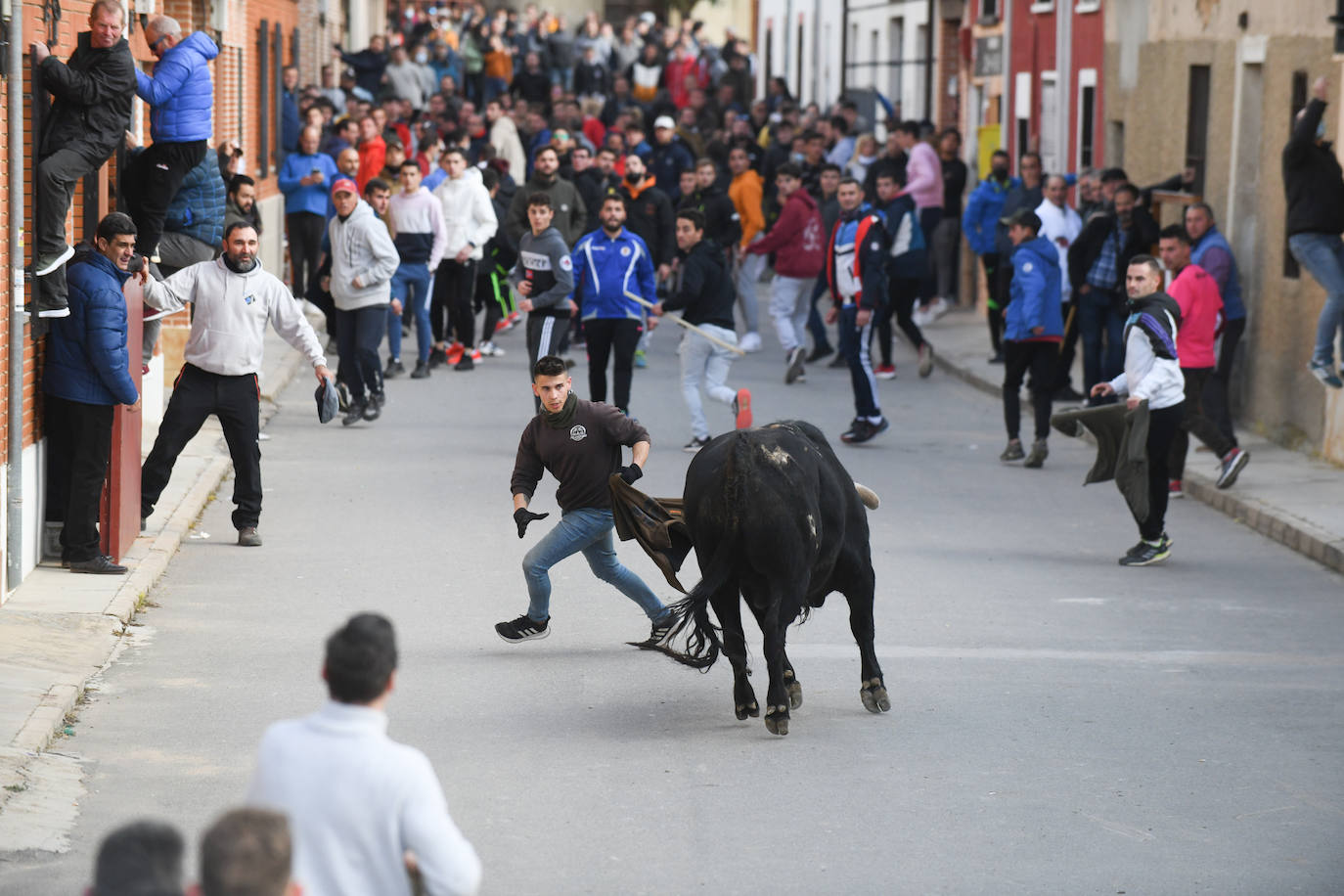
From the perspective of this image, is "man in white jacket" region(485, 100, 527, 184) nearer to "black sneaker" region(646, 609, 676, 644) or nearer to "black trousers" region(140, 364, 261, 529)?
"black trousers" region(140, 364, 261, 529)

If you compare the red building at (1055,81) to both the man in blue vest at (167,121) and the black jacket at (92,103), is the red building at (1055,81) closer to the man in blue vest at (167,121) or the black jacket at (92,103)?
the man in blue vest at (167,121)

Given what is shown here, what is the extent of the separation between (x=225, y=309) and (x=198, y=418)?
0.65 metres

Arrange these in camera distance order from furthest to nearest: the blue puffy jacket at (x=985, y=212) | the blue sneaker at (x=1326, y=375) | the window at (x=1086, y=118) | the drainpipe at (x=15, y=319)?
1. the window at (x=1086, y=118)
2. the blue puffy jacket at (x=985, y=212)
3. the blue sneaker at (x=1326, y=375)
4. the drainpipe at (x=15, y=319)

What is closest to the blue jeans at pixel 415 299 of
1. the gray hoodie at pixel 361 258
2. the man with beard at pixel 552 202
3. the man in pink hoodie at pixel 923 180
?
the man with beard at pixel 552 202

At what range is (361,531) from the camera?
505 inches

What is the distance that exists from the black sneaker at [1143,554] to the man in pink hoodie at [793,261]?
313 inches

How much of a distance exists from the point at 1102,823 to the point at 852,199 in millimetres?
10730

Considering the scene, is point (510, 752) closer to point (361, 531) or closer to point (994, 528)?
point (361, 531)

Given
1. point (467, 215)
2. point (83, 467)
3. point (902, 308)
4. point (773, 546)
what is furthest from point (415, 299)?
point (773, 546)

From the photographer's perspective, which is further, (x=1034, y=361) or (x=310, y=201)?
(x=310, y=201)

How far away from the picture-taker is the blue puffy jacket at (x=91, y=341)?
10711mm

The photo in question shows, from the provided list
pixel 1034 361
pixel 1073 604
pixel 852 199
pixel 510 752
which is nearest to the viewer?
pixel 510 752

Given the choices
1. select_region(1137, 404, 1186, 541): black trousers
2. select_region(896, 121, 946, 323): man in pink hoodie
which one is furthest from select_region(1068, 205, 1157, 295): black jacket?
select_region(896, 121, 946, 323): man in pink hoodie

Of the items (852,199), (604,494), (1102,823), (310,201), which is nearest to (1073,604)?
(604,494)
